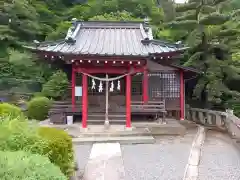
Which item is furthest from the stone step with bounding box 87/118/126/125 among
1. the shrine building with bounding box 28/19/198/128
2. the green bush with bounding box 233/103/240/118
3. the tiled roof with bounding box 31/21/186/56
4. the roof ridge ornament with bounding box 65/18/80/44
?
the green bush with bounding box 233/103/240/118

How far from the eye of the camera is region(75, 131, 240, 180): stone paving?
6.45 m

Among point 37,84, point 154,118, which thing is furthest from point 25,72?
point 154,118

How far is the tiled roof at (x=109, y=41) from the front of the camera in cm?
1162

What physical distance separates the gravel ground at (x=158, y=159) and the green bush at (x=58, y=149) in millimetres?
1435

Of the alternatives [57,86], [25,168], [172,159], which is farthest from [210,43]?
[25,168]

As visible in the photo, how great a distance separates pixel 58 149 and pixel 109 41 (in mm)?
8623

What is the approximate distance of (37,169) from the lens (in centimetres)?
376

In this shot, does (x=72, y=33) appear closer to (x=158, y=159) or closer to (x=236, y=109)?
(x=158, y=159)

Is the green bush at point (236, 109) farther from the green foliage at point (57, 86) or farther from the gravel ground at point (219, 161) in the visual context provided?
the green foliage at point (57, 86)

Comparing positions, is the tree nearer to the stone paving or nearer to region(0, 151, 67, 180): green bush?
the stone paving

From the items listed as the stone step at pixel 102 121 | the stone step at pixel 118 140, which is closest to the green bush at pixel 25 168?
the stone step at pixel 118 140

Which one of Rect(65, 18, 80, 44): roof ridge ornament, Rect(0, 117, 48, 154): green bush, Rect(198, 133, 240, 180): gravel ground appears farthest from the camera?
Rect(65, 18, 80, 44): roof ridge ornament

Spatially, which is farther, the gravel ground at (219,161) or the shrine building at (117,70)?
the shrine building at (117,70)

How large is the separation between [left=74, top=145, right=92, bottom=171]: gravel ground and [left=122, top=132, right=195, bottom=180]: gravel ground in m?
1.04
